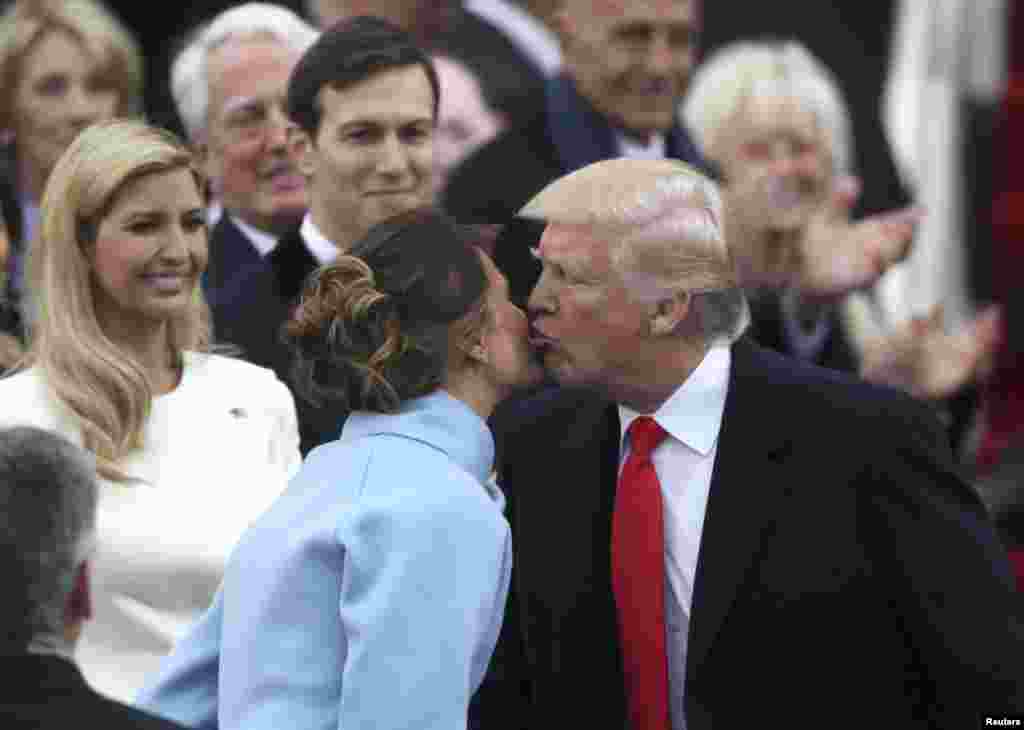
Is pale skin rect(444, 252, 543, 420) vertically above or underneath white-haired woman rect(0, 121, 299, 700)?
above

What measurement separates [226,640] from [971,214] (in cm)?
669

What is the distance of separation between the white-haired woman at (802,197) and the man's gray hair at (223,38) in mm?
1543

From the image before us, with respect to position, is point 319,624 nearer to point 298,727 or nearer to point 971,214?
point 298,727

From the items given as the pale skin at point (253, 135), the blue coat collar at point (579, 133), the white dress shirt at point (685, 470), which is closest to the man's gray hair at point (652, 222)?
the white dress shirt at point (685, 470)

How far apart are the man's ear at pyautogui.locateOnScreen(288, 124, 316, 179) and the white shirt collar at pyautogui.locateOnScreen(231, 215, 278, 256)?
0.41 metres

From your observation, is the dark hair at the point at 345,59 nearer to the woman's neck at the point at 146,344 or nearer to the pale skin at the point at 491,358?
the woman's neck at the point at 146,344

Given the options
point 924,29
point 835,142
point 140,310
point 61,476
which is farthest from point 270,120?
point 924,29

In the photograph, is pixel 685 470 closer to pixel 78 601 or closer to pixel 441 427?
pixel 441 427

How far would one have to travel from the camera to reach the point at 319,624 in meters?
3.91

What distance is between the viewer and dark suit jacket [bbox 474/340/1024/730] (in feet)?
14.6

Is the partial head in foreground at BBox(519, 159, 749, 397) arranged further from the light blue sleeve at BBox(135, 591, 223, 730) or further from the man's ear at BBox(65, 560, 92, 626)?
the man's ear at BBox(65, 560, 92, 626)

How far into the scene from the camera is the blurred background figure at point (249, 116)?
6562 mm

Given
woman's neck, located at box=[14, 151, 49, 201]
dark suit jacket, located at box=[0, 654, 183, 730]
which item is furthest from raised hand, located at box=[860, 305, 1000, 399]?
dark suit jacket, located at box=[0, 654, 183, 730]

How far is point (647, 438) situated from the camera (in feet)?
15.3
